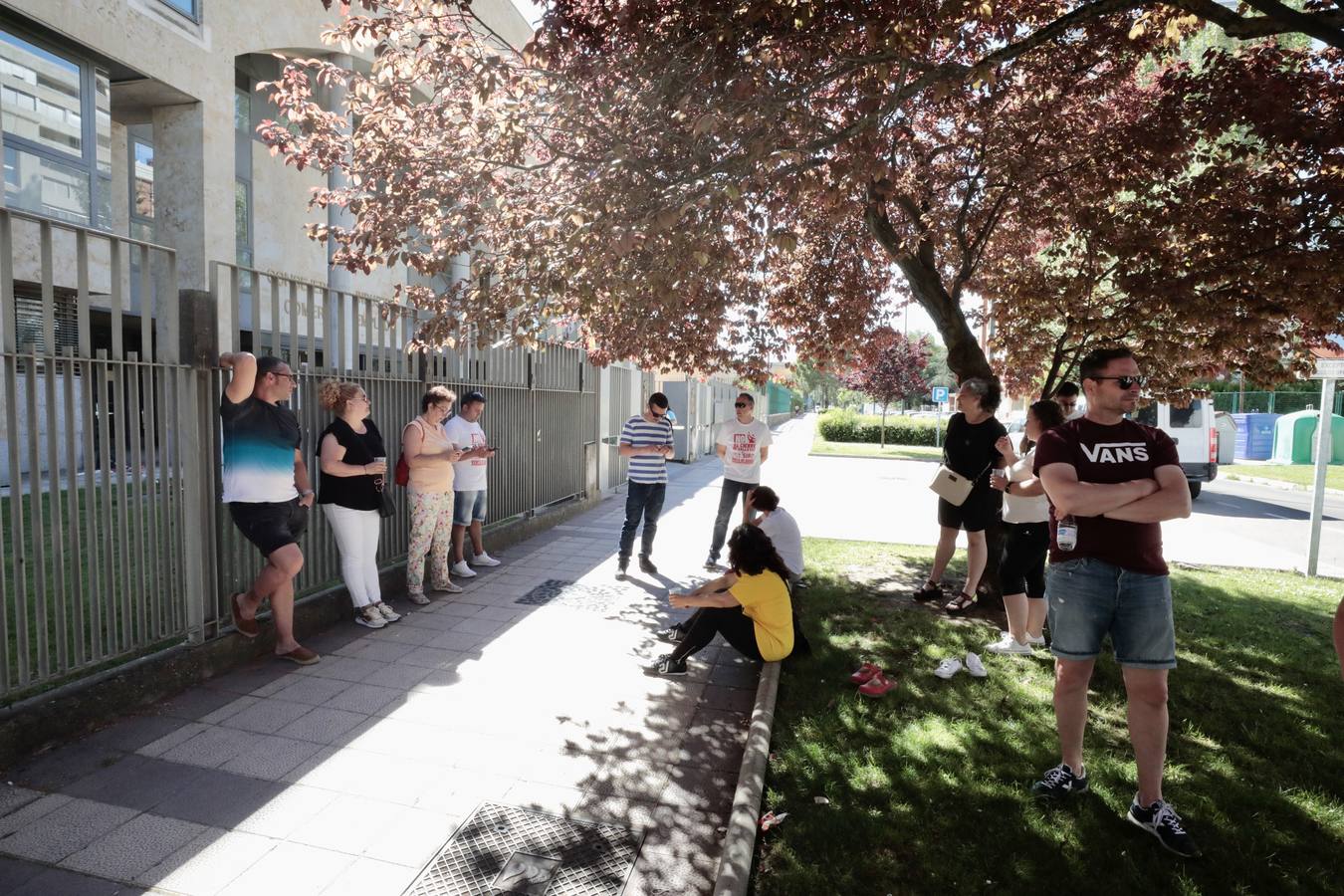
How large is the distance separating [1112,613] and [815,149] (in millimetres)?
3135

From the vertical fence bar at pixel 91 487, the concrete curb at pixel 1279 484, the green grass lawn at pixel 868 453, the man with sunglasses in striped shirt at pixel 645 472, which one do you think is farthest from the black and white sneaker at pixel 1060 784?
the green grass lawn at pixel 868 453

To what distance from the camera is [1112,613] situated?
3268mm

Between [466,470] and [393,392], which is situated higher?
[393,392]

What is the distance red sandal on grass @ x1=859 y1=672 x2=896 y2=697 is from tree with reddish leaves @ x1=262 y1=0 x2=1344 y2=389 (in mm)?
2642

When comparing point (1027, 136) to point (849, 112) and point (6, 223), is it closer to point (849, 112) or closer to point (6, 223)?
point (849, 112)

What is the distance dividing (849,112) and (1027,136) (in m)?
2.58

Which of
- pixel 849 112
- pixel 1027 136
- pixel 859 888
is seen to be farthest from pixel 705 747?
pixel 1027 136

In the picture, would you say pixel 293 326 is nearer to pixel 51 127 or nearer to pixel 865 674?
pixel 865 674

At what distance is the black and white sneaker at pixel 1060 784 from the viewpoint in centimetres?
350

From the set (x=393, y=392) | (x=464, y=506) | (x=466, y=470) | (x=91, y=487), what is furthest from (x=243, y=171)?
(x=91, y=487)

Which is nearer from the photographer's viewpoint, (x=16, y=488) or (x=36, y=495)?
(x=16, y=488)

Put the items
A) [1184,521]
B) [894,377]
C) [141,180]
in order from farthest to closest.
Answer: [894,377] < [141,180] < [1184,521]

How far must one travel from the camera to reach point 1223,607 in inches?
285

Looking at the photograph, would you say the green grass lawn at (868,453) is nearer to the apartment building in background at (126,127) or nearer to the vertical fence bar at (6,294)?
the apartment building in background at (126,127)
